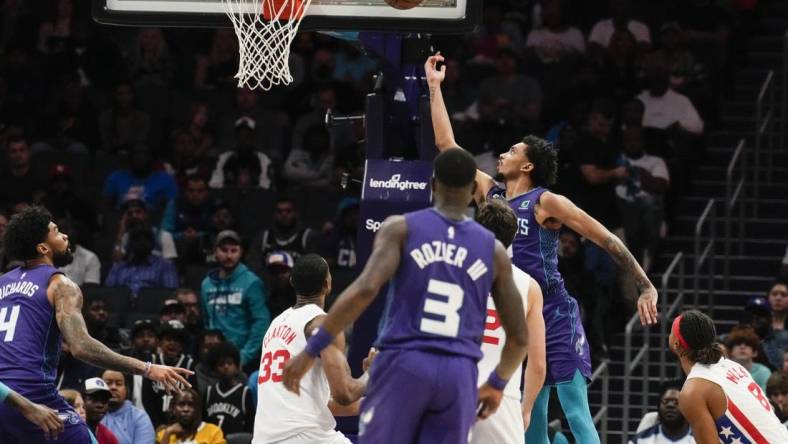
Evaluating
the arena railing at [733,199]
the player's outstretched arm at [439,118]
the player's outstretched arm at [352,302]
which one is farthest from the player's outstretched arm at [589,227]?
the arena railing at [733,199]

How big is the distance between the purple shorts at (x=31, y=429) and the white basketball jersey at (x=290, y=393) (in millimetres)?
1068

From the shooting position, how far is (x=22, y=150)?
17.9 m

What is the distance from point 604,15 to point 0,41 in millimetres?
7467

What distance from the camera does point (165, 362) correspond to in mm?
14188

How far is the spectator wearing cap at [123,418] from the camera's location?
1301 cm

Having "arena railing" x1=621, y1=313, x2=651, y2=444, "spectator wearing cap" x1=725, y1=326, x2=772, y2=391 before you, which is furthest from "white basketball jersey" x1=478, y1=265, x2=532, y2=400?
"arena railing" x1=621, y1=313, x2=651, y2=444

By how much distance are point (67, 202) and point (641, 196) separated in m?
6.01

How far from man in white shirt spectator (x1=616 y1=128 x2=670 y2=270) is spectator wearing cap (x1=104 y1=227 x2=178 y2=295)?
4645 millimetres

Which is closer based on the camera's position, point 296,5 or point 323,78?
point 296,5

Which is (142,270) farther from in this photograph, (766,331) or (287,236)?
(766,331)

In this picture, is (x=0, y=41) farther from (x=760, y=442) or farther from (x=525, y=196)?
(x=760, y=442)

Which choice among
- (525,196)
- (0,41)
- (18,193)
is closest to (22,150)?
(18,193)

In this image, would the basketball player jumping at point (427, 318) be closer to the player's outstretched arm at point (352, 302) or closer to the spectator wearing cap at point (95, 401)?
the player's outstretched arm at point (352, 302)

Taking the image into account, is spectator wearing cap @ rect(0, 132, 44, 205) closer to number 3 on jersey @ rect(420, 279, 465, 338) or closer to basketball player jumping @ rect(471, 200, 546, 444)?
basketball player jumping @ rect(471, 200, 546, 444)
